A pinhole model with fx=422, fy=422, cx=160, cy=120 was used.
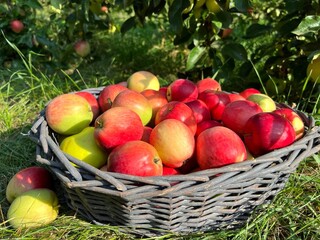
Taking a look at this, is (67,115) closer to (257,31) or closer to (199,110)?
(199,110)

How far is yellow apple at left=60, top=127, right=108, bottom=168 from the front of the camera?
1.32 meters

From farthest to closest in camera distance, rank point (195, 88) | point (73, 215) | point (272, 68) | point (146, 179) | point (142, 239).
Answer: point (272, 68)
point (195, 88)
point (73, 215)
point (142, 239)
point (146, 179)

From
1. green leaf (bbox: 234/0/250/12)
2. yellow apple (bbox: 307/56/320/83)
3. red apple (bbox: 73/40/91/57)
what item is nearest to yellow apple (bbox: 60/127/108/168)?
green leaf (bbox: 234/0/250/12)

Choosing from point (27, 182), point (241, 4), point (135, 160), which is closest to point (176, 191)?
point (135, 160)

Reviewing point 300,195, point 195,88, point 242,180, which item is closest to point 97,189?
point 242,180

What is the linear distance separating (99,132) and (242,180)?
0.45 m

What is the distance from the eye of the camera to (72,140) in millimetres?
1367

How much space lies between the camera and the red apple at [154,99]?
61.7 inches

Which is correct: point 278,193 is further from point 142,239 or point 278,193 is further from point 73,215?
point 73,215

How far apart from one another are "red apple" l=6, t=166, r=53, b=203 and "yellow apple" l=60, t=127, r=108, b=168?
197mm

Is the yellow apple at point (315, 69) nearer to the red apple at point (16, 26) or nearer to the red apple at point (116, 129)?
the red apple at point (116, 129)

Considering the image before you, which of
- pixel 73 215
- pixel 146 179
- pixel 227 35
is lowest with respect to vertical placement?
pixel 73 215

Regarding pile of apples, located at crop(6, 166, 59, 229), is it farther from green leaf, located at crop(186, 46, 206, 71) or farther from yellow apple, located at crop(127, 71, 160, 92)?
green leaf, located at crop(186, 46, 206, 71)

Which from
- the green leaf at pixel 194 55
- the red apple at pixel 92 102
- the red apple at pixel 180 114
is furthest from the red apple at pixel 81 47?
the red apple at pixel 180 114
